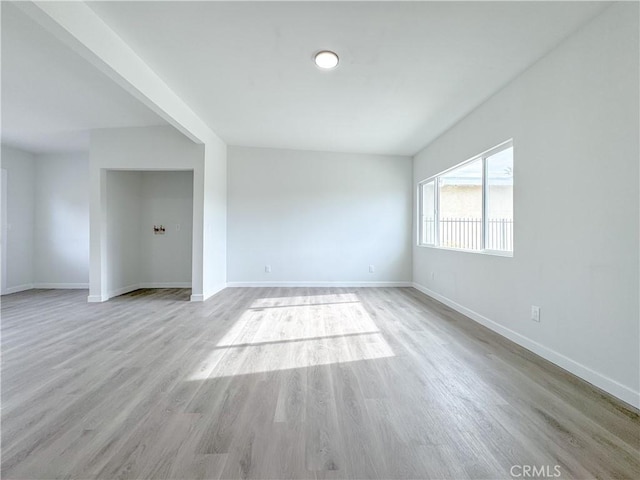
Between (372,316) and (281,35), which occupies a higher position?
(281,35)

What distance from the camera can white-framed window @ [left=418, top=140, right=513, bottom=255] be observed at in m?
3.16

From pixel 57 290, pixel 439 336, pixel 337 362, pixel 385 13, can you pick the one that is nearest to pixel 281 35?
pixel 385 13

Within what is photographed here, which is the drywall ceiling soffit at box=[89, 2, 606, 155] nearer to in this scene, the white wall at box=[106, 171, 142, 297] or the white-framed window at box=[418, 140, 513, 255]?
the white-framed window at box=[418, 140, 513, 255]

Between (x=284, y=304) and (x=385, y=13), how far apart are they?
12.0 ft

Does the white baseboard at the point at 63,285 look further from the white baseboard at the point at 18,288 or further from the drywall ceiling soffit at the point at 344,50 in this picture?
the drywall ceiling soffit at the point at 344,50

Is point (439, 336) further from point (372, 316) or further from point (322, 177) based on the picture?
point (322, 177)

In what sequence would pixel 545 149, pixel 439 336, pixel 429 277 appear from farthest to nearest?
1. pixel 429 277
2. pixel 439 336
3. pixel 545 149

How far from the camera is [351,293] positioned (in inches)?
205

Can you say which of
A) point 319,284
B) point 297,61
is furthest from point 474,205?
point 319,284

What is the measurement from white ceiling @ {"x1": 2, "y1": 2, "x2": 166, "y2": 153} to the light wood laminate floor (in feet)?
8.87

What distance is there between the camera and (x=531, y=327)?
262 cm

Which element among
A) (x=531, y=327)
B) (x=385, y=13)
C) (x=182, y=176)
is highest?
(x=385, y=13)

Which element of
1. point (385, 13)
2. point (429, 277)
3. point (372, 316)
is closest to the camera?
point (385, 13)

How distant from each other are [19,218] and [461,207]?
7976mm
